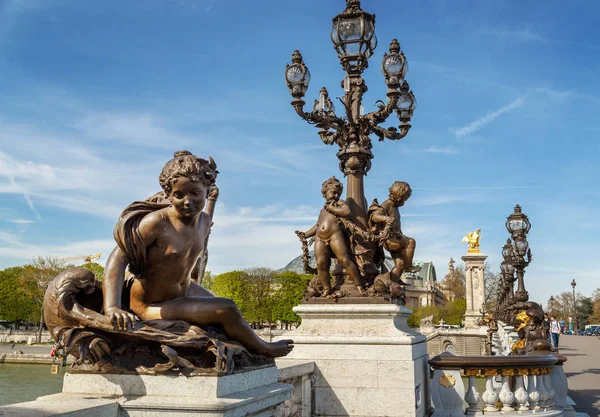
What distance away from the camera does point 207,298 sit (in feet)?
10.7

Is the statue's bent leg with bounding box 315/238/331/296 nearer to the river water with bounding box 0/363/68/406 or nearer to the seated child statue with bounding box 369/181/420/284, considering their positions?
the seated child statue with bounding box 369/181/420/284

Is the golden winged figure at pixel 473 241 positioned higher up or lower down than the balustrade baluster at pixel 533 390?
higher up

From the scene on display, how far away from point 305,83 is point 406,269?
10.8 ft

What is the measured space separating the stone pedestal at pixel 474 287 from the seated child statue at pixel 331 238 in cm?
4770

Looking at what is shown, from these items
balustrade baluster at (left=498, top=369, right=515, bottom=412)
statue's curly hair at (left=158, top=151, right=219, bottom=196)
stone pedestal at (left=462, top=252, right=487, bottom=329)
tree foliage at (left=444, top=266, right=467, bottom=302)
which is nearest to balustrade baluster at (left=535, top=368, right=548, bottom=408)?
balustrade baluster at (left=498, top=369, right=515, bottom=412)

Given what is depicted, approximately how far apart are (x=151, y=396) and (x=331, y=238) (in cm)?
486

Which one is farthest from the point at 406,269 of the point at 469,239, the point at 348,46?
the point at 469,239

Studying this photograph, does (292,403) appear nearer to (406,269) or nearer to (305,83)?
(406,269)

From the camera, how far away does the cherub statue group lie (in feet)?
24.6

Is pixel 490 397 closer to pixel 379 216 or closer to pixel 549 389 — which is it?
pixel 549 389

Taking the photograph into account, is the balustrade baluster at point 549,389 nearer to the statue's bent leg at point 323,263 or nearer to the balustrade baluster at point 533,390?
the balustrade baluster at point 533,390

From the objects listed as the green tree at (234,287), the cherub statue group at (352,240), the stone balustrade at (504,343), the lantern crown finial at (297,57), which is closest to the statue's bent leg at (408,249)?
the cherub statue group at (352,240)

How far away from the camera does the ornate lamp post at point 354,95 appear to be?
857 centimetres

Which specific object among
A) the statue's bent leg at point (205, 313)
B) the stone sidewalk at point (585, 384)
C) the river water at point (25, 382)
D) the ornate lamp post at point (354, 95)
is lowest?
the river water at point (25, 382)
